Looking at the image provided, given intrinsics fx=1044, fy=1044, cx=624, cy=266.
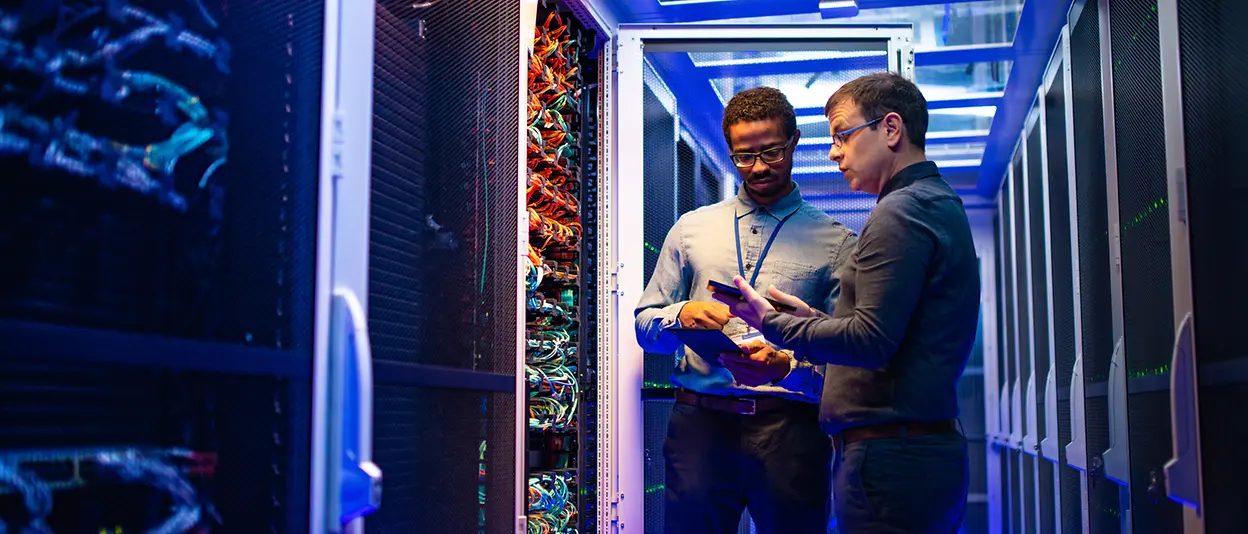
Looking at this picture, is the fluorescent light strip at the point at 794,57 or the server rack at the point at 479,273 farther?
the fluorescent light strip at the point at 794,57

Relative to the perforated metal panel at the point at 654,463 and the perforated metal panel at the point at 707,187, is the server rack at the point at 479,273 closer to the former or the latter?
the perforated metal panel at the point at 654,463

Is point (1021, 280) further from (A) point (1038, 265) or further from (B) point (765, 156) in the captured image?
(B) point (765, 156)

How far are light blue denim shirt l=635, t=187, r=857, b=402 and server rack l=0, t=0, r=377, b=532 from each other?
4.58ft

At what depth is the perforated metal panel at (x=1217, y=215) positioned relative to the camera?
2.04 metres

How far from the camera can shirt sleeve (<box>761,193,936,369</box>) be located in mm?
2133

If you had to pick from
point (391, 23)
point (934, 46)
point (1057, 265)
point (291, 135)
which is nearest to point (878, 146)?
point (391, 23)

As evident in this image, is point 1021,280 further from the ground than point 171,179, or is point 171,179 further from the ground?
point 1021,280

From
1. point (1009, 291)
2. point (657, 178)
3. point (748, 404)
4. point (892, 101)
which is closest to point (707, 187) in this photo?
point (657, 178)

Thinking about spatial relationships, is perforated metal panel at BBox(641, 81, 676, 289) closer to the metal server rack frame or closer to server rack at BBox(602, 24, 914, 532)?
server rack at BBox(602, 24, 914, 532)

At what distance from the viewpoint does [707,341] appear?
2.80 m

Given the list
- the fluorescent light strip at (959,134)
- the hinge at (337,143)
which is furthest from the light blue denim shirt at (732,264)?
the fluorescent light strip at (959,134)

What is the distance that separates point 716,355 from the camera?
2.88 meters

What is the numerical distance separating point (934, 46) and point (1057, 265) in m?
1.37

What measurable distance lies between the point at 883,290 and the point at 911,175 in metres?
0.33
